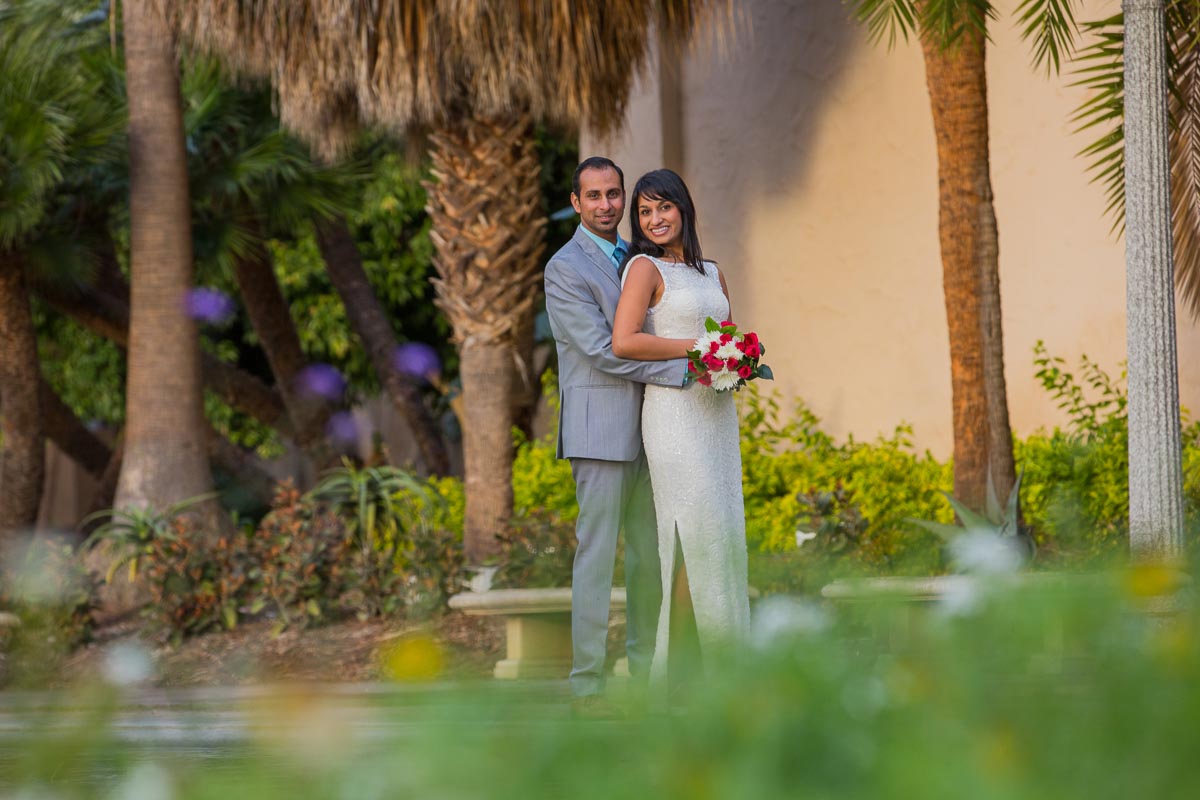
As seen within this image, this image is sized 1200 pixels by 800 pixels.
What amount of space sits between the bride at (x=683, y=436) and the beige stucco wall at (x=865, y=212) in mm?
5248

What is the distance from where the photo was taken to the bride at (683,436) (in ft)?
17.9

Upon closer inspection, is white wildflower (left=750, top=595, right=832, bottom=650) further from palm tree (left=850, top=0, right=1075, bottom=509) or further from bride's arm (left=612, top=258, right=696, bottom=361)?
palm tree (left=850, top=0, right=1075, bottom=509)

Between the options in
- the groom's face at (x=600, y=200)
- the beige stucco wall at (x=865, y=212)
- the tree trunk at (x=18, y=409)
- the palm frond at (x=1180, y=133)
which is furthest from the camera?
the tree trunk at (x=18, y=409)

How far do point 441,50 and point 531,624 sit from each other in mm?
3398

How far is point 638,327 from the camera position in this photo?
5.36 meters

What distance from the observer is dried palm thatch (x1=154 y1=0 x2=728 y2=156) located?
29.5 ft

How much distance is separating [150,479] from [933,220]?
575cm

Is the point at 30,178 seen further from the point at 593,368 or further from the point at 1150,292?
the point at 1150,292

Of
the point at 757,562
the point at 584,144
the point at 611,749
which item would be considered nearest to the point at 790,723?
the point at 611,749

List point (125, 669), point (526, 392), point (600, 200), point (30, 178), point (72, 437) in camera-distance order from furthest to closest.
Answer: point (72, 437) < point (526, 392) < point (30, 178) < point (600, 200) < point (125, 669)

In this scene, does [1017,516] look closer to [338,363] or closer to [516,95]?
[516,95]

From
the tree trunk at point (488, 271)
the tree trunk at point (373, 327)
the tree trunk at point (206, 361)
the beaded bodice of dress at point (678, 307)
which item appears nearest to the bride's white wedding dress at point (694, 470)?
the beaded bodice of dress at point (678, 307)

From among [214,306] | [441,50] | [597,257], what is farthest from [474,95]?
[214,306]

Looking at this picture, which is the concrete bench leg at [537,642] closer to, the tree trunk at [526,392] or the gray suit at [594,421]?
the gray suit at [594,421]
